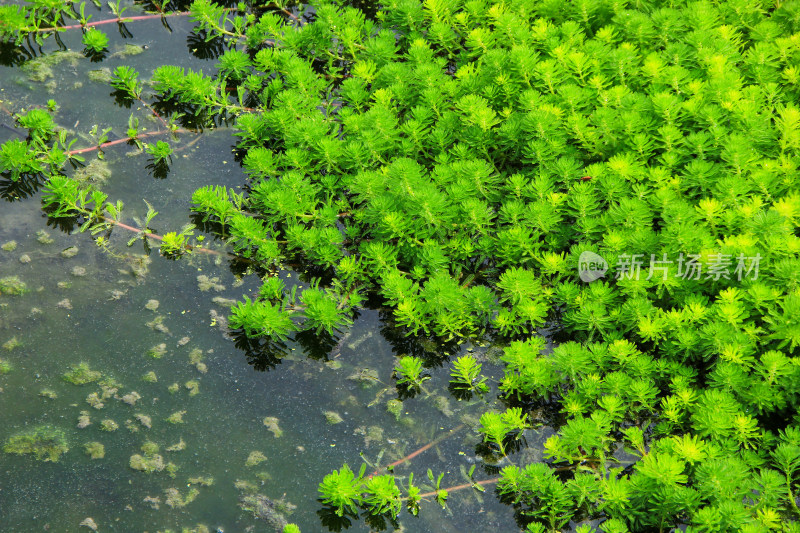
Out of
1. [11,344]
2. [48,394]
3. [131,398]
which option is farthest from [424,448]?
[11,344]

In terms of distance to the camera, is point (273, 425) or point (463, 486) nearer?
point (463, 486)

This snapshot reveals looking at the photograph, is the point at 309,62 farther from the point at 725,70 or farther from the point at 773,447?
the point at 773,447

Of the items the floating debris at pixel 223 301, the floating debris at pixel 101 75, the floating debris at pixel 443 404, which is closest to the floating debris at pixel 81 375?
the floating debris at pixel 223 301

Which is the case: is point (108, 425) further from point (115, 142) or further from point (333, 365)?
point (115, 142)

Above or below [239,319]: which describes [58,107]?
above

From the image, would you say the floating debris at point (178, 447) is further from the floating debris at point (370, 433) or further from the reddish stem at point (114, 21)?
the reddish stem at point (114, 21)

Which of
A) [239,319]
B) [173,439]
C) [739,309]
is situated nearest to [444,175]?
[239,319]
